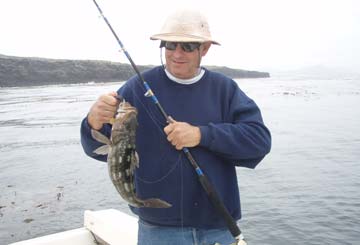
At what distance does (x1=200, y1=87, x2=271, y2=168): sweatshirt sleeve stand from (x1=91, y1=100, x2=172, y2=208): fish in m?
0.56

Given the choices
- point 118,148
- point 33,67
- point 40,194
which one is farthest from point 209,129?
point 33,67

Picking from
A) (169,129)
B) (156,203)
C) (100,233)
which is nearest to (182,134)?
(169,129)

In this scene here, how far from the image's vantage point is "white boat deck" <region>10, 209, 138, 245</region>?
648cm

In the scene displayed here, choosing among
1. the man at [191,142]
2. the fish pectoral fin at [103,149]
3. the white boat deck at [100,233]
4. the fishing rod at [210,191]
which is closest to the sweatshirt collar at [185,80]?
the man at [191,142]

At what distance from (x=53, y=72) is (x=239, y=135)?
91784 millimetres

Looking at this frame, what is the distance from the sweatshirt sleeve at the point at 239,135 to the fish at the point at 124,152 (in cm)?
56

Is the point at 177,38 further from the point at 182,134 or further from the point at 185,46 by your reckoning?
the point at 182,134

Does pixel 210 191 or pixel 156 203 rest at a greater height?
pixel 210 191

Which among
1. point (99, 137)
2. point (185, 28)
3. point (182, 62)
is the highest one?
point (185, 28)

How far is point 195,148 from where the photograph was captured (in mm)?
3633

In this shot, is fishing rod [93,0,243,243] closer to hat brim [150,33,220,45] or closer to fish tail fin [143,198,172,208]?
fish tail fin [143,198,172,208]

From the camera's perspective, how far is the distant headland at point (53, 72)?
81875 millimetres

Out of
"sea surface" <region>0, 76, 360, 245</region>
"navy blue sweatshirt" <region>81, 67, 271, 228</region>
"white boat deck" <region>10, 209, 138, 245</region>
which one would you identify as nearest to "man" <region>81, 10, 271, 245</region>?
"navy blue sweatshirt" <region>81, 67, 271, 228</region>

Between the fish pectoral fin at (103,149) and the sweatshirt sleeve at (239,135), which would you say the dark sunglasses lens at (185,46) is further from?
the fish pectoral fin at (103,149)
